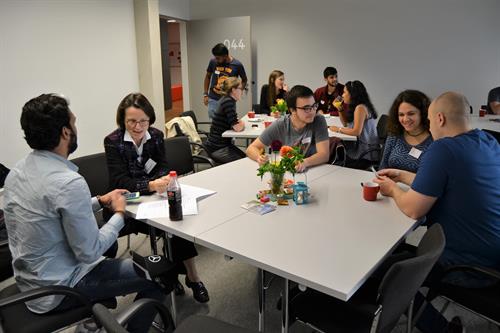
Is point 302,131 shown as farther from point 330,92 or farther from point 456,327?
point 330,92

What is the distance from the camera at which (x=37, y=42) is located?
399cm

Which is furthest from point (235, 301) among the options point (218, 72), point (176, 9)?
point (176, 9)

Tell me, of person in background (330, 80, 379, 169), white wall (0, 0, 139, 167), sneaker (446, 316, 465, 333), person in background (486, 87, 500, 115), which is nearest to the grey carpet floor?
sneaker (446, 316, 465, 333)

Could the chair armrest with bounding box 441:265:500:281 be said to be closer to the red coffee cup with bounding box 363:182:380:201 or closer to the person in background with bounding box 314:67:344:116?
the red coffee cup with bounding box 363:182:380:201

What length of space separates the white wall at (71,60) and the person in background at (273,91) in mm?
1927

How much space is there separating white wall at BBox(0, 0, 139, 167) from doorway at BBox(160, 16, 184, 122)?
159 inches

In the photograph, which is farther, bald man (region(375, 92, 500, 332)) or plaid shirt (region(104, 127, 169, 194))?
plaid shirt (region(104, 127, 169, 194))

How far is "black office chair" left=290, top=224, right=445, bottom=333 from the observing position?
1.23m

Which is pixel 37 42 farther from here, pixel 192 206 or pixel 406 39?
pixel 406 39

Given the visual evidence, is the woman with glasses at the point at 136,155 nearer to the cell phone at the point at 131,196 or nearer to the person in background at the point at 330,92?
the cell phone at the point at 131,196

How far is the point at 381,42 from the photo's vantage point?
604 centimetres

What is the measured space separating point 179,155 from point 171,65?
9932mm

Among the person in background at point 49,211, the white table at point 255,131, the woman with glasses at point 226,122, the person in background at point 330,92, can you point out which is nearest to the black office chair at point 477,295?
the person in background at point 49,211

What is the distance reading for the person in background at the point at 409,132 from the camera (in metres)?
2.41
